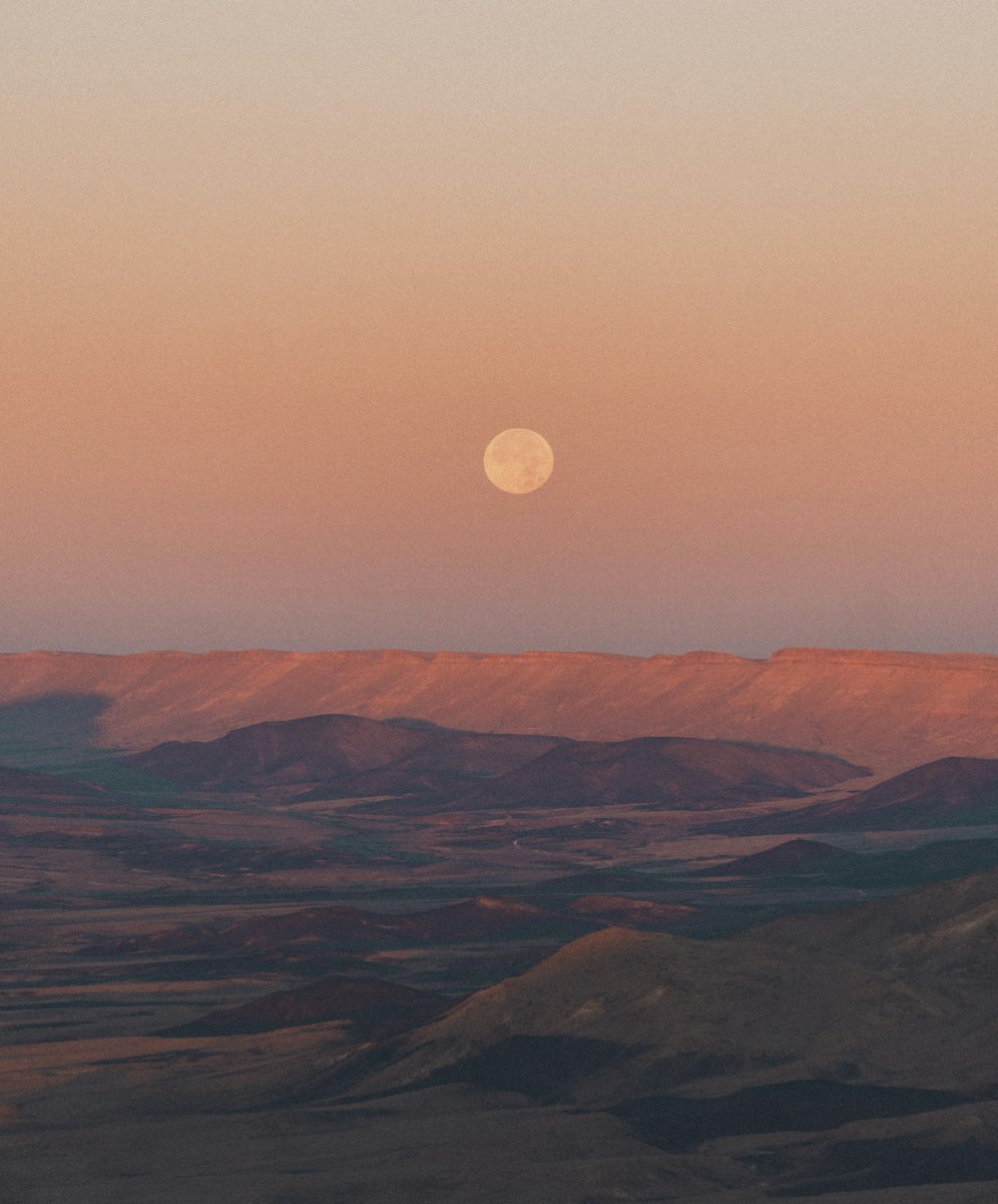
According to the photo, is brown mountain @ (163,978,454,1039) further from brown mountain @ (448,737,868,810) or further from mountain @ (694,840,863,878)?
brown mountain @ (448,737,868,810)

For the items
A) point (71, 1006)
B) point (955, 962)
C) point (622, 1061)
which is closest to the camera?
point (622, 1061)

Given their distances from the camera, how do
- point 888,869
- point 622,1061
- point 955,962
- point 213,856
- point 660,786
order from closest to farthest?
point 622,1061 → point 955,962 → point 888,869 → point 213,856 → point 660,786

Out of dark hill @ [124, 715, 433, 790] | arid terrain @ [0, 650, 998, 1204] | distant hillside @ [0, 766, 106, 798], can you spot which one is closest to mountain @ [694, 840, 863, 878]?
arid terrain @ [0, 650, 998, 1204]

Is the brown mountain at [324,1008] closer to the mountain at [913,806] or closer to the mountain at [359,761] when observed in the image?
the mountain at [913,806]

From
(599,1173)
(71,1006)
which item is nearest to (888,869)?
(71,1006)

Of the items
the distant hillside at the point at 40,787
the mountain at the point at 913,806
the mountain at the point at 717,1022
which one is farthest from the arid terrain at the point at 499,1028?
the distant hillside at the point at 40,787

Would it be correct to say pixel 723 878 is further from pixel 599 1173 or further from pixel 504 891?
pixel 599 1173
